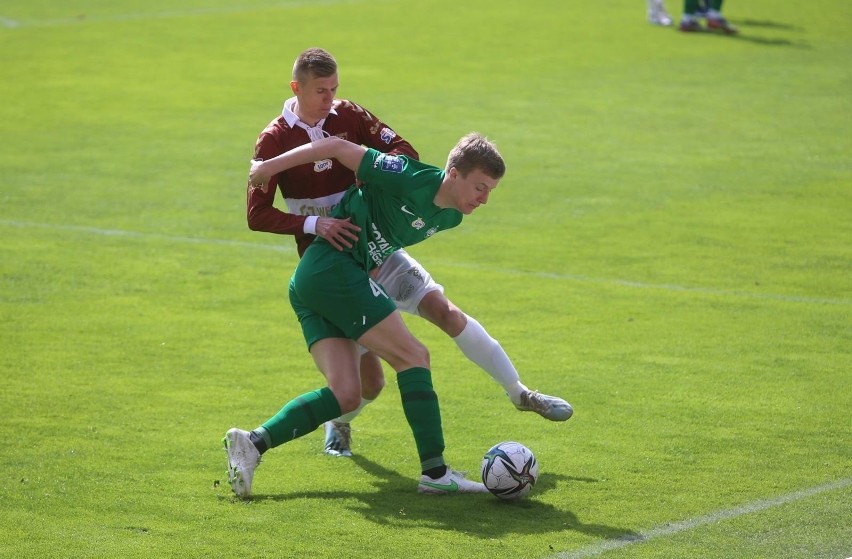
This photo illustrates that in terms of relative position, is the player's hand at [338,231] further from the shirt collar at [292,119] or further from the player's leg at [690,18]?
the player's leg at [690,18]

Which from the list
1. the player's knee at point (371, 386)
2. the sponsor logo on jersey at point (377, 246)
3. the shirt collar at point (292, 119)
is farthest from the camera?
the player's knee at point (371, 386)

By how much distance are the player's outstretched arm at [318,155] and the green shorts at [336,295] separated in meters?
0.46

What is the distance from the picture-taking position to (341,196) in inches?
277

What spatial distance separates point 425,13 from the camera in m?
26.9

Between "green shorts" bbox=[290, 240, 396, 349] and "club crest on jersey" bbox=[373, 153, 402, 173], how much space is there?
523 mm

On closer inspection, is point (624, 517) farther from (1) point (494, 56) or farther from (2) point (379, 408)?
(1) point (494, 56)

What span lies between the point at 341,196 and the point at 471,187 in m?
1.13

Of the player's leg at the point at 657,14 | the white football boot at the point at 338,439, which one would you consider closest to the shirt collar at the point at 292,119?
the white football boot at the point at 338,439

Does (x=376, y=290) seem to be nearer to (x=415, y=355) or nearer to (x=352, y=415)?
(x=415, y=355)

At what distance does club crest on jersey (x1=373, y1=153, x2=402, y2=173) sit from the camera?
6270 mm

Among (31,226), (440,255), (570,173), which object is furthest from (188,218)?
(570,173)

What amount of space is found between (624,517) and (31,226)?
8.51m

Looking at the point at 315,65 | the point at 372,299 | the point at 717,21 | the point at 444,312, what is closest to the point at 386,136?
the point at 315,65

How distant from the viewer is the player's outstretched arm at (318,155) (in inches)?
248
